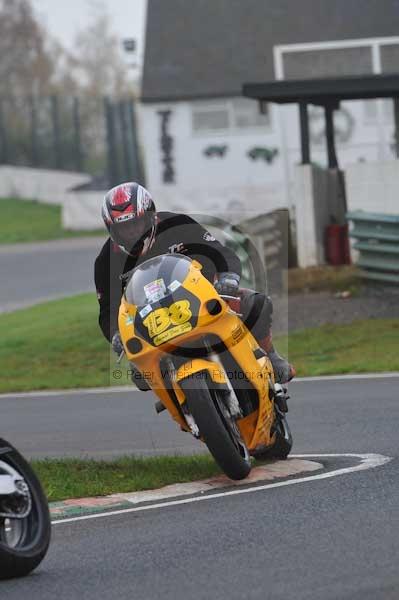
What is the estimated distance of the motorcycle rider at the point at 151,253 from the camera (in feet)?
30.0

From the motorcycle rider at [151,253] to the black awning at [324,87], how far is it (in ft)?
43.9

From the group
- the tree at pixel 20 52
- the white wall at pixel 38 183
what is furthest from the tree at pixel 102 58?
the white wall at pixel 38 183

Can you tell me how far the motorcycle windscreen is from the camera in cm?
873

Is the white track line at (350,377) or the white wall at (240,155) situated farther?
the white wall at (240,155)

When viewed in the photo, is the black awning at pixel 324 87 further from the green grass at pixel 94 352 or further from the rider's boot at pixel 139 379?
the rider's boot at pixel 139 379

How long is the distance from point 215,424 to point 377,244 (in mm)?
12919

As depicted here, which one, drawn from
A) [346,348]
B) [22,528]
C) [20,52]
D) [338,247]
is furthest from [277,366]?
[20,52]

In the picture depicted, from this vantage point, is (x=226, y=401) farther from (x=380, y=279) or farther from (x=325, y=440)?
(x=380, y=279)

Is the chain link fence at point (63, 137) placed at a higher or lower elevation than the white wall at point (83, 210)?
higher

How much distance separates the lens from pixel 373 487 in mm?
8594

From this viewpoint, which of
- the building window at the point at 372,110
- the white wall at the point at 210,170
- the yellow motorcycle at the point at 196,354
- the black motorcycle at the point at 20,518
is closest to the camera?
the black motorcycle at the point at 20,518

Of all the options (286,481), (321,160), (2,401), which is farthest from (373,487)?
(321,160)

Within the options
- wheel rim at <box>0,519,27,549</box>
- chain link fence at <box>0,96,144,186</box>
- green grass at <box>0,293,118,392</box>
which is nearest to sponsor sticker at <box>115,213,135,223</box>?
wheel rim at <box>0,519,27,549</box>

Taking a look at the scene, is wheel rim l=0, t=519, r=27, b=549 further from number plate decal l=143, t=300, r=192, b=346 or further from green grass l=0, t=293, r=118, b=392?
green grass l=0, t=293, r=118, b=392
